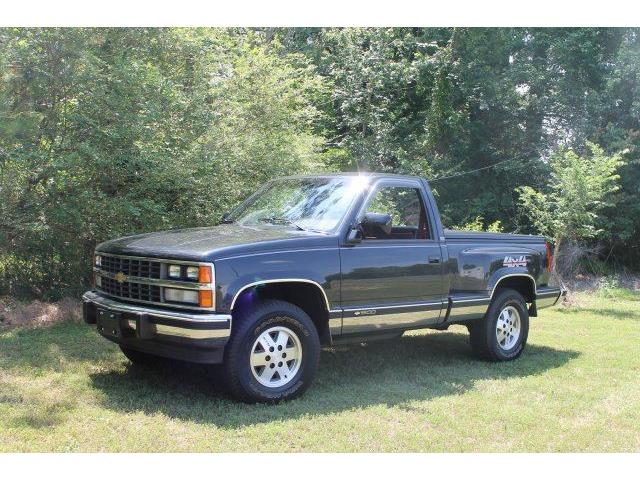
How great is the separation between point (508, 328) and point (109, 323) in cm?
455

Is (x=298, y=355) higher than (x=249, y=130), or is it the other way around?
(x=249, y=130)

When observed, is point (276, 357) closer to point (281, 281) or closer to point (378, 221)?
point (281, 281)

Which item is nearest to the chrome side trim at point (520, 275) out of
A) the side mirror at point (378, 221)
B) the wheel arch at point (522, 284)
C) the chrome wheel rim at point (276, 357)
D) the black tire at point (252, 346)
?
the wheel arch at point (522, 284)

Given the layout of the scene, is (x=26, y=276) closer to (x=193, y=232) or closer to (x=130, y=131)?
(x=130, y=131)

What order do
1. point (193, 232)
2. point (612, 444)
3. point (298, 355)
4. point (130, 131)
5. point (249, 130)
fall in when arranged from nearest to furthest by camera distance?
point (612, 444)
point (298, 355)
point (193, 232)
point (130, 131)
point (249, 130)

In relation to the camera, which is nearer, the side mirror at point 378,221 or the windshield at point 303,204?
the side mirror at point 378,221

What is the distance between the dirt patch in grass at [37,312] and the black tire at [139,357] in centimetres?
272

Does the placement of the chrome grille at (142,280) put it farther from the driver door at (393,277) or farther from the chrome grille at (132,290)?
the driver door at (393,277)

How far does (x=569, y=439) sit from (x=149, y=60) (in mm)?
8552

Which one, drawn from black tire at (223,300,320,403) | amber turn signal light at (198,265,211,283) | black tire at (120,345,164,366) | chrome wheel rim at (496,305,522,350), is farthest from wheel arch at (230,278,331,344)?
chrome wheel rim at (496,305,522,350)

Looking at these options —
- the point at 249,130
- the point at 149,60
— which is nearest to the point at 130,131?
the point at 149,60

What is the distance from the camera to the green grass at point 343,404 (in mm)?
4742

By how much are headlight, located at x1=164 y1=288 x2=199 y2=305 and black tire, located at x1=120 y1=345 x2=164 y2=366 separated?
4.69ft

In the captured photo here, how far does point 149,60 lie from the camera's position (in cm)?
1084
